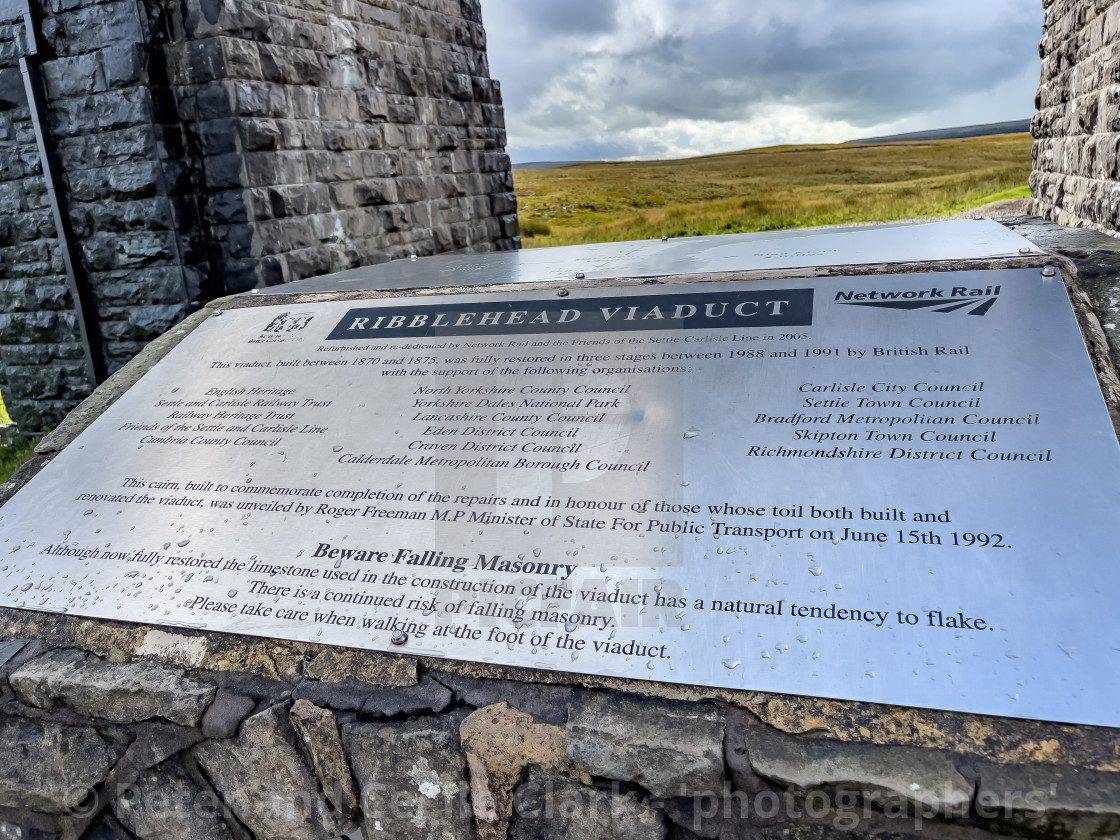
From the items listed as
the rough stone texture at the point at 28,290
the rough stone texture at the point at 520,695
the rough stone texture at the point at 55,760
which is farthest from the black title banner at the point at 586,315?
the rough stone texture at the point at 28,290

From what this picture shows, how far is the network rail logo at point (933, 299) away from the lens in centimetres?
212

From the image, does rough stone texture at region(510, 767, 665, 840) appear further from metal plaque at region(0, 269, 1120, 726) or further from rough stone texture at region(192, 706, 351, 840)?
rough stone texture at region(192, 706, 351, 840)

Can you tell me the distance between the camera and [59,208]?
4.59 metres

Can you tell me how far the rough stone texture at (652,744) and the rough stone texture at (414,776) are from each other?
27 cm

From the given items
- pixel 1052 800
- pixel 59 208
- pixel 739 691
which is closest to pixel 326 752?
pixel 739 691

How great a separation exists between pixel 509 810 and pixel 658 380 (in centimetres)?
113

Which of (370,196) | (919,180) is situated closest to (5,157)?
(370,196)

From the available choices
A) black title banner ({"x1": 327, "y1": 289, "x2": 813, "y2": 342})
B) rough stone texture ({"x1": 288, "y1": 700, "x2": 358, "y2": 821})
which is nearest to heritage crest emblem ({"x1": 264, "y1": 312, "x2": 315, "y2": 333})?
black title banner ({"x1": 327, "y1": 289, "x2": 813, "y2": 342})

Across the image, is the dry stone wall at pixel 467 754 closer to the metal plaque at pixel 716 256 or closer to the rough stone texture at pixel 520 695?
the rough stone texture at pixel 520 695

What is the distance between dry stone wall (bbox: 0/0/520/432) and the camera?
14.2ft

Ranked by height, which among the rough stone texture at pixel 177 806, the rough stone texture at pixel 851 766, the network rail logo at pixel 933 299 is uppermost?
the network rail logo at pixel 933 299

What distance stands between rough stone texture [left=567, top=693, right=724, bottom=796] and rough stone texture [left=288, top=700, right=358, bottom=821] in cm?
54

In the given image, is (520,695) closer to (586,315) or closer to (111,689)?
(111,689)

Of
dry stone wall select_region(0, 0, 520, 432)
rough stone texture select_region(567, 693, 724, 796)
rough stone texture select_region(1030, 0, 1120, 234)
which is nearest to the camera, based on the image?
rough stone texture select_region(567, 693, 724, 796)
